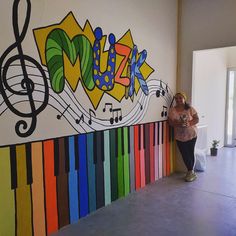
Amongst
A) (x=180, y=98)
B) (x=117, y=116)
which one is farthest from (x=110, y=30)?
(x=180, y=98)

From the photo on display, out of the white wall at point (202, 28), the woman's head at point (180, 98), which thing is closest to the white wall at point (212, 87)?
the white wall at point (202, 28)

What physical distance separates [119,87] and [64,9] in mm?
1177

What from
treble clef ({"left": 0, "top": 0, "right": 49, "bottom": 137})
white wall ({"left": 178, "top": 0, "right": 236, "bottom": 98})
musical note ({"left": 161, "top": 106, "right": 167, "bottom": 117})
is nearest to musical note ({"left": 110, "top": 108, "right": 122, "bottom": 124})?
treble clef ({"left": 0, "top": 0, "right": 49, "bottom": 137})

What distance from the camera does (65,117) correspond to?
9.05 feet

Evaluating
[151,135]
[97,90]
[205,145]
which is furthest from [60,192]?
[205,145]

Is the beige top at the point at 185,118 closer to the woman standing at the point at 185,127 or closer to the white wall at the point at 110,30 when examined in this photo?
the woman standing at the point at 185,127

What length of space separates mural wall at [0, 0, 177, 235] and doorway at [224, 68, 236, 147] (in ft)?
13.4

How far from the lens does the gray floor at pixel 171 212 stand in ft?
8.83

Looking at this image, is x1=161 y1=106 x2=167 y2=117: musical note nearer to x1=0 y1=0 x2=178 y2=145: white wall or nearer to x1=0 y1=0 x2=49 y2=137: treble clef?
x1=0 y1=0 x2=178 y2=145: white wall

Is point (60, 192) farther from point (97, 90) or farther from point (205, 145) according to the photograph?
point (205, 145)

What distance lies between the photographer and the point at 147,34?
12.7ft

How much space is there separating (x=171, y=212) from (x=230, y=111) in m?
4.94

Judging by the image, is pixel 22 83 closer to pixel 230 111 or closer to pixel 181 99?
pixel 181 99

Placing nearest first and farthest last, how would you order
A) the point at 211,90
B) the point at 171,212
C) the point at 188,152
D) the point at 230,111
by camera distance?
the point at 171,212 < the point at 188,152 < the point at 211,90 < the point at 230,111
